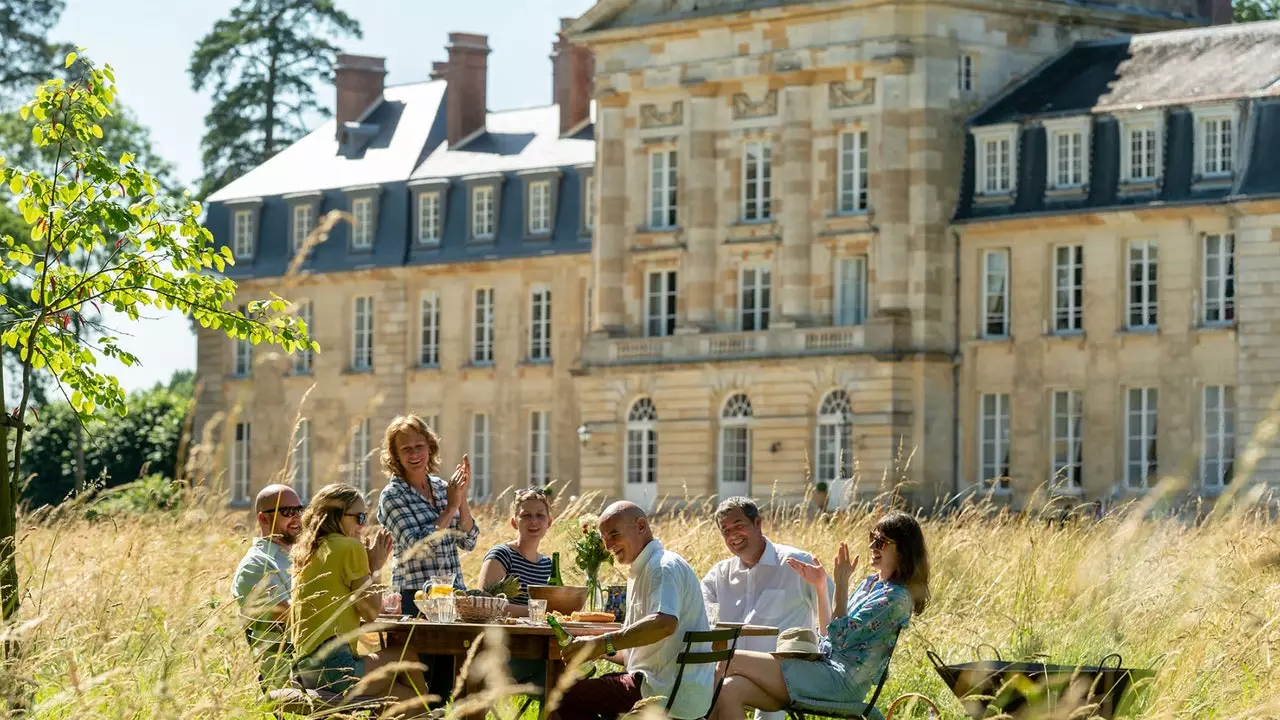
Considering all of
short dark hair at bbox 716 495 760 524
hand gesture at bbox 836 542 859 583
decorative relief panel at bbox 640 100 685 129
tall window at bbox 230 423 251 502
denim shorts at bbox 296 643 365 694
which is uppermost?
decorative relief panel at bbox 640 100 685 129

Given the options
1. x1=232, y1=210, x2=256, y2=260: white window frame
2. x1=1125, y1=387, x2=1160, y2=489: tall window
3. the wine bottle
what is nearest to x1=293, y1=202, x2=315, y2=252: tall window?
x1=232, y1=210, x2=256, y2=260: white window frame

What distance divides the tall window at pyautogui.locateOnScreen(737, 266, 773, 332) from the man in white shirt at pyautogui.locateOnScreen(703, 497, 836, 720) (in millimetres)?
32829

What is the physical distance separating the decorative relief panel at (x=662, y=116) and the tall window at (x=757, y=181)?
4.82 feet

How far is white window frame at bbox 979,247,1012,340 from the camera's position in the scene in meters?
43.3

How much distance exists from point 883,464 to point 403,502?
30.7 m

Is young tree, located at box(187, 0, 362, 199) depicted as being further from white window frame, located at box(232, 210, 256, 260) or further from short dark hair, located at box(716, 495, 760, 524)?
short dark hair, located at box(716, 495, 760, 524)

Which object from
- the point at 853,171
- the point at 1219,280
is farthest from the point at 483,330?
the point at 1219,280

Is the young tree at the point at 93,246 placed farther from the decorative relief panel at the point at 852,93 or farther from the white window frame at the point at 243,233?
the white window frame at the point at 243,233

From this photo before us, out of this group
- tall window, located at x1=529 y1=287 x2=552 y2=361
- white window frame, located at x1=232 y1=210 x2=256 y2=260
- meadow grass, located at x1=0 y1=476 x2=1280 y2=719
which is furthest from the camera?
white window frame, located at x1=232 y1=210 x2=256 y2=260

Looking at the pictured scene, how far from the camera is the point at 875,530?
11.7 meters

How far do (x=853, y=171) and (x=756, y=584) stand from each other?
106ft

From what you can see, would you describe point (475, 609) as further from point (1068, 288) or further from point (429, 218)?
point (429, 218)

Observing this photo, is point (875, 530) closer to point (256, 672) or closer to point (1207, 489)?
point (256, 672)

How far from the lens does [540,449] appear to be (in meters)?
51.0
